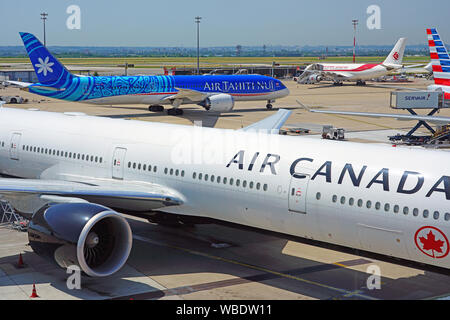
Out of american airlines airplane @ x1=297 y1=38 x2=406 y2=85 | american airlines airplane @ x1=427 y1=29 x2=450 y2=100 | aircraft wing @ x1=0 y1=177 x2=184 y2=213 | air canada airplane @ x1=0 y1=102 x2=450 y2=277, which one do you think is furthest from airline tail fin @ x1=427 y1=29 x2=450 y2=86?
american airlines airplane @ x1=297 y1=38 x2=406 y2=85

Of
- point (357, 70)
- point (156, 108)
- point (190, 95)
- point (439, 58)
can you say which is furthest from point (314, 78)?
point (439, 58)

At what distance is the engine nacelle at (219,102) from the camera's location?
164ft

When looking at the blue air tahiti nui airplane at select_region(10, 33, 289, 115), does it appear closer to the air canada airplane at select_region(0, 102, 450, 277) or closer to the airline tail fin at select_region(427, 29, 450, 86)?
the airline tail fin at select_region(427, 29, 450, 86)

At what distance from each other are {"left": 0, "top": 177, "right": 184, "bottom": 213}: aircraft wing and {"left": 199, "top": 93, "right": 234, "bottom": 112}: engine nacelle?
32269 mm

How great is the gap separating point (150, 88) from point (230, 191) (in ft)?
119

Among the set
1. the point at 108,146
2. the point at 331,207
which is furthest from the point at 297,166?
the point at 108,146

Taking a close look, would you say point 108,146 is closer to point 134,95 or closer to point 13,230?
point 13,230

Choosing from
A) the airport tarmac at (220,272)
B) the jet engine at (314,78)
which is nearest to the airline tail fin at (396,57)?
the jet engine at (314,78)

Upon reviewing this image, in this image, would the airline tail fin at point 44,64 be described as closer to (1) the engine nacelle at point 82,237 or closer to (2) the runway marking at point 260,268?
(2) the runway marking at point 260,268

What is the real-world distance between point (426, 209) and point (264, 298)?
4.40 meters

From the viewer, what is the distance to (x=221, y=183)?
1633cm

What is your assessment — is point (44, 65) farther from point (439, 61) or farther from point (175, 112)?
point (439, 61)

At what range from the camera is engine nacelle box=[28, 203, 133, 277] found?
1434 centimetres

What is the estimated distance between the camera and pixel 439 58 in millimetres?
35531
